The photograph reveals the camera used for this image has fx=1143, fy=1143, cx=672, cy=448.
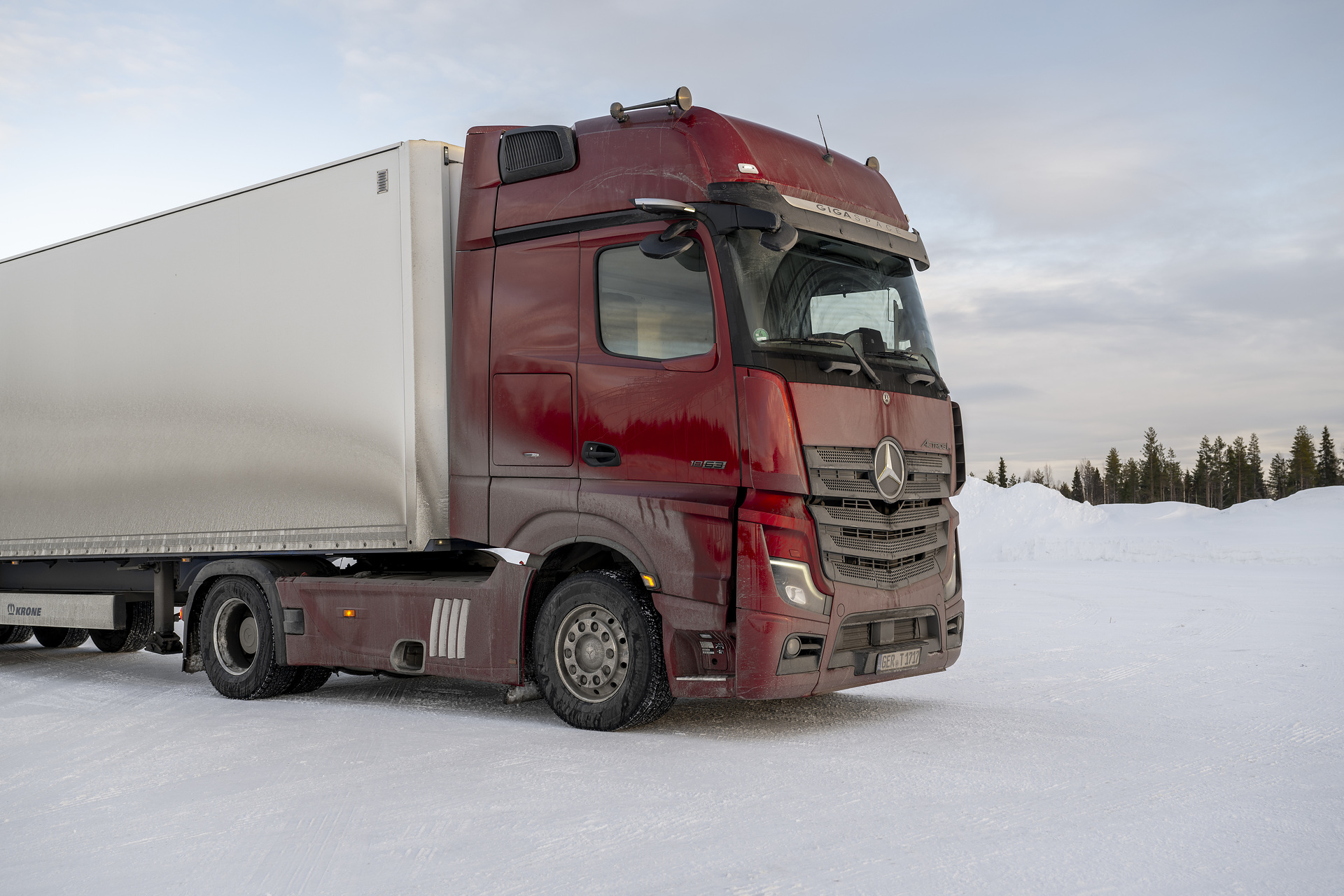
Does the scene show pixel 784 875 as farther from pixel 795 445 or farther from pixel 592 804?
pixel 795 445

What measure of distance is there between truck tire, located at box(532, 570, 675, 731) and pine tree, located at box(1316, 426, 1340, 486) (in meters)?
117

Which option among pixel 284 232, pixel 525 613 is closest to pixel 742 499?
pixel 525 613

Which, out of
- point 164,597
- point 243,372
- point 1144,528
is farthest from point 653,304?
point 1144,528

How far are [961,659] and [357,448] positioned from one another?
5720 millimetres

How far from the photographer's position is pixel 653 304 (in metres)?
6.90

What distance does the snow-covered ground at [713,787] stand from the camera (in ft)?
13.4

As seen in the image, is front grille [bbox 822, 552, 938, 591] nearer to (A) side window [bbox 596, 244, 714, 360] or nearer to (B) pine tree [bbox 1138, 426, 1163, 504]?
(A) side window [bbox 596, 244, 714, 360]

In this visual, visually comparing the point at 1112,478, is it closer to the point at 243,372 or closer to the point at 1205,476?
the point at 1205,476

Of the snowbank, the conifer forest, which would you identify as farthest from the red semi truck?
the conifer forest

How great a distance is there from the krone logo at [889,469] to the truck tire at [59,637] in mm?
10878

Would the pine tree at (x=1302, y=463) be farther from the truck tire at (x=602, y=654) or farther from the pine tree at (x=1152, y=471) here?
the truck tire at (x=602, y=654)

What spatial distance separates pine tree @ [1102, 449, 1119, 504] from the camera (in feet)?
426

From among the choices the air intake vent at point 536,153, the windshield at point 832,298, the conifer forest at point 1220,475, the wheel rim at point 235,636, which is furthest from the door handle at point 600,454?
the conifer forest at point 1220,475

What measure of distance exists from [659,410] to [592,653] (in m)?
1.56
